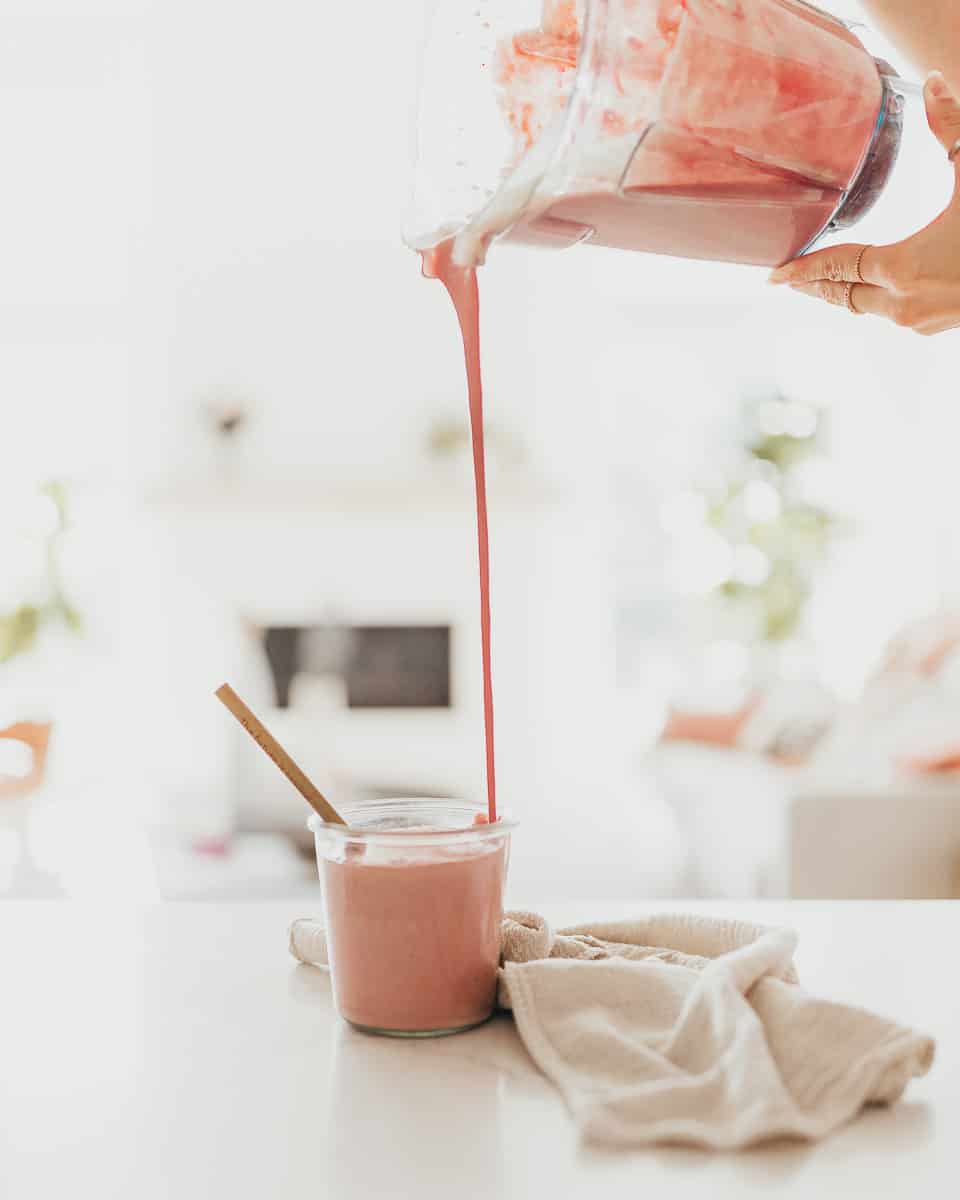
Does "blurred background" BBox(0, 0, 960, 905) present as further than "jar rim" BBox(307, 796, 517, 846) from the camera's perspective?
Yes

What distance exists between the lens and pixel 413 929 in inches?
31.9

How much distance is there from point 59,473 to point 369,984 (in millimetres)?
5206

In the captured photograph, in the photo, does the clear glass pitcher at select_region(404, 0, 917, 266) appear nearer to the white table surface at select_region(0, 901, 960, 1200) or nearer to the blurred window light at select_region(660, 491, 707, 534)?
the white table surface at select_region(0, 901, 960, 1200)

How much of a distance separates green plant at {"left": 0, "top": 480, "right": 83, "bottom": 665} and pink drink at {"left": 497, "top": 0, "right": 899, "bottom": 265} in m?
4.80

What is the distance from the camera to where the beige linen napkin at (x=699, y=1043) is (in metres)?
0.65

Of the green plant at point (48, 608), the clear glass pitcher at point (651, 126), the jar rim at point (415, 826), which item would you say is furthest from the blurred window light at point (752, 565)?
the jar rim at point (415, 826)

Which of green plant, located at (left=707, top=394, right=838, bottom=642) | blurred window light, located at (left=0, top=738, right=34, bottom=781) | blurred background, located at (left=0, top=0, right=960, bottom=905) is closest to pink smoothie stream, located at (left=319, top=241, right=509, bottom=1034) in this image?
blurred background, located at (left=0, top=0, right=960, bottom=905)

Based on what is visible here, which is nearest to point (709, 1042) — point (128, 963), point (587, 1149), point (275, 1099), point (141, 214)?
point (587, 1149)

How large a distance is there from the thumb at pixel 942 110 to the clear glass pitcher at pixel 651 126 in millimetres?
37

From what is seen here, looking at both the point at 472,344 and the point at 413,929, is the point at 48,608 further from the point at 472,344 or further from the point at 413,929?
the point at 413,929

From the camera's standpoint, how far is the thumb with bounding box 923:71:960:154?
0.94 meters

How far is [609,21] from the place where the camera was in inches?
32.5

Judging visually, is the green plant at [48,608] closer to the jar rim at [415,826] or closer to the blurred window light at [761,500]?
the blurred window light at [761,500]

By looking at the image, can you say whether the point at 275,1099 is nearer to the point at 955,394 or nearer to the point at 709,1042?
the point at 709,1042
